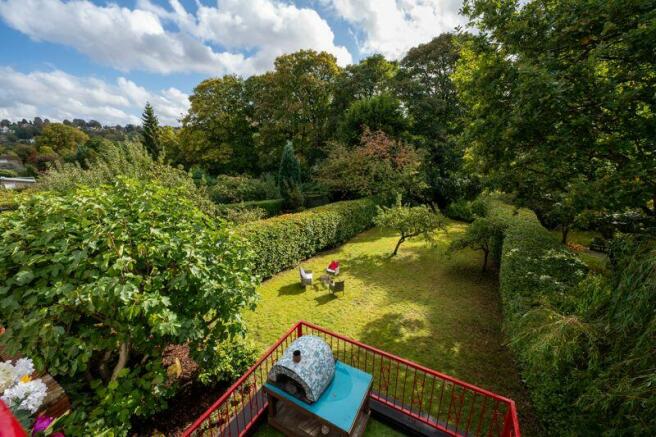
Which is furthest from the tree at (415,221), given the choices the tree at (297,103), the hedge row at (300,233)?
the tree at (297,103)

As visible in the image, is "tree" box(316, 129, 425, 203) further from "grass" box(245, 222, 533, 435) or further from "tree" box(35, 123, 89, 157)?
"tree" box(35, 123, 89, 157)

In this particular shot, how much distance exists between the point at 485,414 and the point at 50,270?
275 inches

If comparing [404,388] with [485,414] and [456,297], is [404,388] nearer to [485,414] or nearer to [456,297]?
[485,414]

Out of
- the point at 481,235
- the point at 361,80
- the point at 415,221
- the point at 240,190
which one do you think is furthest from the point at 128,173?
the point at 361,80

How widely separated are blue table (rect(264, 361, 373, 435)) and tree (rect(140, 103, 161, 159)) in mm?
30386

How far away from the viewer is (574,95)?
4.28 metres

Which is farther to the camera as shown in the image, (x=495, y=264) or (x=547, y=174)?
(x=495, y=264)

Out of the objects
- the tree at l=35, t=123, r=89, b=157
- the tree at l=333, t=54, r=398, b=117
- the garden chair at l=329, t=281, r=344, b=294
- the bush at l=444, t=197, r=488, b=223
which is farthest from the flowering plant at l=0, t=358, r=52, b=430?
the tree at l=35, t=123, r=89, b=157

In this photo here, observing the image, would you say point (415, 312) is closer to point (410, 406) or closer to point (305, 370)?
point (410, 406)

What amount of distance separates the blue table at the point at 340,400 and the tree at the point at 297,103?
64.9 ft

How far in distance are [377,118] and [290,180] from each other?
7.44m

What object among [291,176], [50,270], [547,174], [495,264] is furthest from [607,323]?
[291,176]

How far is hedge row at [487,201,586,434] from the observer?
108 inches

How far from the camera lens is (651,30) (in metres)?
3.45
